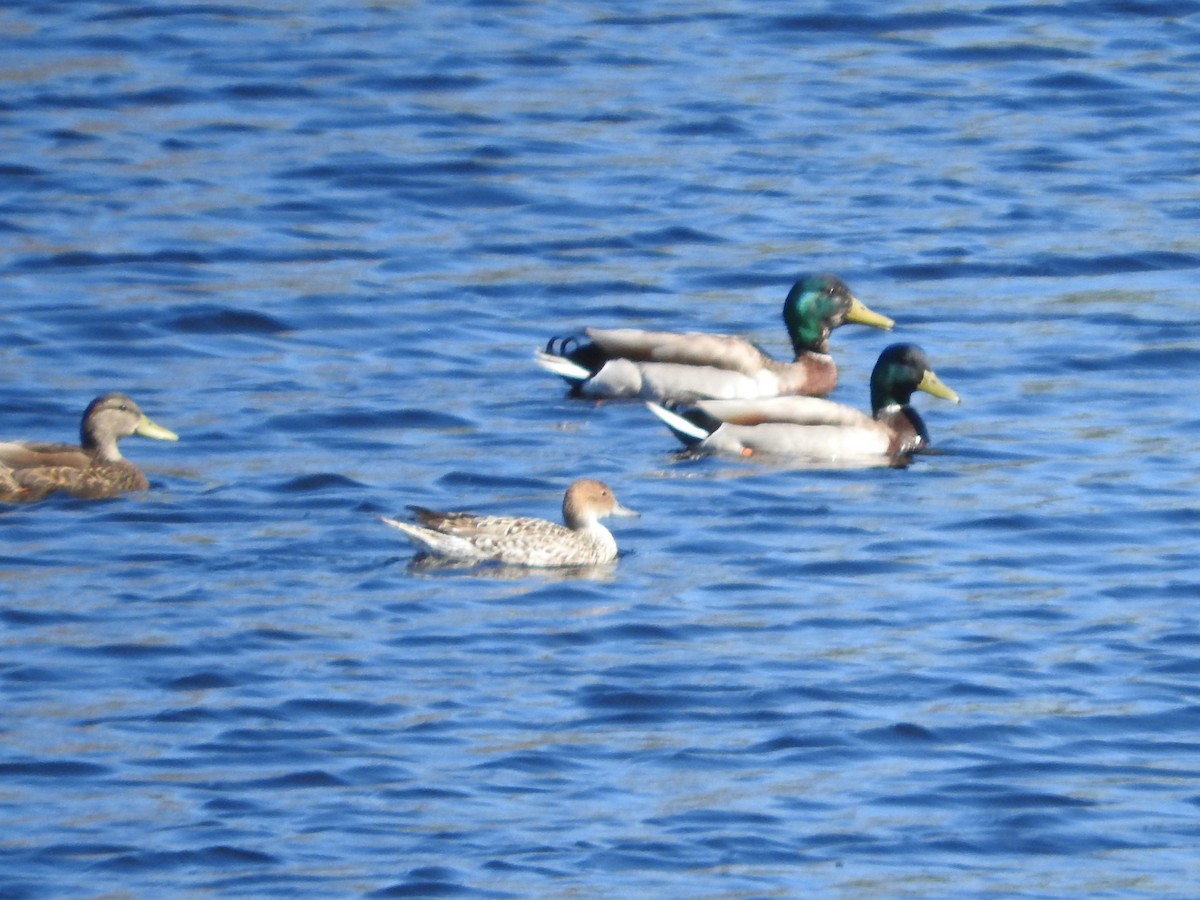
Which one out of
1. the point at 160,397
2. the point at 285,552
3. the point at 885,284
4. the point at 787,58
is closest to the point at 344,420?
the point at 160,397

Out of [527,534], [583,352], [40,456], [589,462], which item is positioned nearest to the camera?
[527,534]

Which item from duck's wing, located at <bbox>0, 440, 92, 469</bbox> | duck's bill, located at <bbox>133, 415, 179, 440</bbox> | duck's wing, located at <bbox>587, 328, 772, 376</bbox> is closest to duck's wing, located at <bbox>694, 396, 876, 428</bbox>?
duck's wing, located at <bbox>587, 328, 772, 376</bbox>

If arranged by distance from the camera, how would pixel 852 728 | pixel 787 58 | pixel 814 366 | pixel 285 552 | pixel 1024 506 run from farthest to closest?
pixel 787 58, pixel 814 366, pixel 1024 506, pixel 285 552, pixel 852 728

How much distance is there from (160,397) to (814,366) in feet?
12.1

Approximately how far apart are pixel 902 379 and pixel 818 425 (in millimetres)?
525

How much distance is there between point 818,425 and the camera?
48.3 ft

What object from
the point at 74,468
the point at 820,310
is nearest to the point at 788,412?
the point at 820,310

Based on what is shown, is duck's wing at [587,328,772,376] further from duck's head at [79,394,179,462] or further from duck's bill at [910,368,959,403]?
duck's head at [79,394,179,462]

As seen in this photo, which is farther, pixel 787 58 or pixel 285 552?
pixel 787 58

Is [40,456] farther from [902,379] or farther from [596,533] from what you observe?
[902,379]

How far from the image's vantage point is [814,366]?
16375 millimetres

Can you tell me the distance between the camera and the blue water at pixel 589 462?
8.75 meters

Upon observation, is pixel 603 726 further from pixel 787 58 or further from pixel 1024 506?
pixel 787 58

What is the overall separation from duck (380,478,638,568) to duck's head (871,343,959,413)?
306cm
